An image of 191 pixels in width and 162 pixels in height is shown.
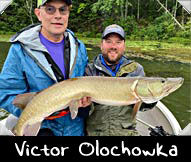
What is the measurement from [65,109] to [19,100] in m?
0.38

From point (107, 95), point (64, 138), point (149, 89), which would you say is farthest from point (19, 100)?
point (149, 89)

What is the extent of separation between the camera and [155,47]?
13.5 metres

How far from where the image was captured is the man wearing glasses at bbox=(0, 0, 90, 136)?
1799mm

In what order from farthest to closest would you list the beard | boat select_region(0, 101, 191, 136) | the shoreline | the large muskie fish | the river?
the shoreline < the river < boat select_region(0, 101, 191, 136) < the beard < the large muskie fish

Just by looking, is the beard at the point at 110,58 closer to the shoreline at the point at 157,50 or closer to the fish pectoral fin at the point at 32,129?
the fish pectoral fin at the point at 32,129

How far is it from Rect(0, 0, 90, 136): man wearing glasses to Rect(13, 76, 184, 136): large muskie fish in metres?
0.09

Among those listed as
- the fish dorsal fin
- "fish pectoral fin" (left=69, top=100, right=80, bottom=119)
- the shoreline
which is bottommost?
the shoreline

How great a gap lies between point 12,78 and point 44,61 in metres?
0.28

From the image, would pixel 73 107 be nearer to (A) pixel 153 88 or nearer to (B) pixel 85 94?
(B) pixel 85 94

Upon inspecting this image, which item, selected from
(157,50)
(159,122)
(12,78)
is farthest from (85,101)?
(157,50)

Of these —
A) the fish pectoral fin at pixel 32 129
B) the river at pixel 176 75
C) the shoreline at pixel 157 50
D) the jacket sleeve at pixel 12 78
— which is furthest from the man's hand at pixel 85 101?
the shoreline at pixel 157 50

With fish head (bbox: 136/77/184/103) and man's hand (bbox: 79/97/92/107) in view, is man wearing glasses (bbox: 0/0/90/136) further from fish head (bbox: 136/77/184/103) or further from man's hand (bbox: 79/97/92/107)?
fish head (bbox: 136/77/184/103)

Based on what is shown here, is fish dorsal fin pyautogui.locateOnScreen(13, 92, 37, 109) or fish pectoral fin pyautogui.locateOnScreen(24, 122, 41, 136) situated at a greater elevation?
fish dorsal fin pyautogui.locateOnScreen(13, 92, 37, 109)

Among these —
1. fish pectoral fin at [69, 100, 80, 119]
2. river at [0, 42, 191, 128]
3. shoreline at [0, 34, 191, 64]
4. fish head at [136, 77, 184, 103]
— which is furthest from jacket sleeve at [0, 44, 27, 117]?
shoreline at [0, 34, 191, 64]
